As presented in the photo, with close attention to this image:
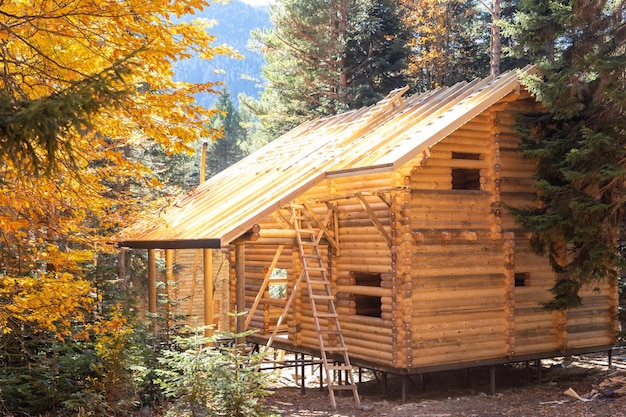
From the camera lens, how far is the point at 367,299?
56.5 feet

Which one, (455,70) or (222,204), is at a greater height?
(455,70)

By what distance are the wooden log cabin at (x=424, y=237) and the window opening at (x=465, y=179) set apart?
0.03m

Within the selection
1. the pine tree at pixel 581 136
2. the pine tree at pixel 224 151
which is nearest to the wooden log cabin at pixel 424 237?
the pine tree at pixel 581 136

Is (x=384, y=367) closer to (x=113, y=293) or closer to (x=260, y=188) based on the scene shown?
(x=260, y=188)

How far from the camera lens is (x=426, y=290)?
1421 cm

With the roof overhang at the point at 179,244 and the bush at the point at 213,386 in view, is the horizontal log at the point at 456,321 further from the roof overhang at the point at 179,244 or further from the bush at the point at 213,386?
the bush at the point at 213,386

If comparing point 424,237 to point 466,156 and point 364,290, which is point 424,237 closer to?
point 364,290

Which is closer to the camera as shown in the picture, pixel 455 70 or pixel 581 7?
pixel 581 7

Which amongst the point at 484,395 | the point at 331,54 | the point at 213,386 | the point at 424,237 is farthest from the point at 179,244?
the point at 331,54

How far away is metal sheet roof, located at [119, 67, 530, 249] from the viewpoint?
12.9m

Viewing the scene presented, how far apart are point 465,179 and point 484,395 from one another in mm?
4966

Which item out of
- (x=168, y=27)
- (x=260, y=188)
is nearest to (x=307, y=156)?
(x=260, y=188)

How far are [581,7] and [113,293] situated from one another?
35.1 feet

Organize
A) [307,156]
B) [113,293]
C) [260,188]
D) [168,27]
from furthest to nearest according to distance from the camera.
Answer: [307,156]
[260,188]
[113,293]
[168,27]
